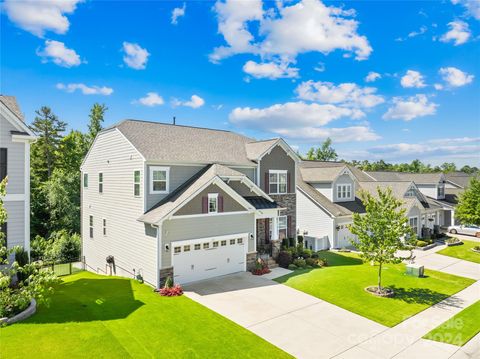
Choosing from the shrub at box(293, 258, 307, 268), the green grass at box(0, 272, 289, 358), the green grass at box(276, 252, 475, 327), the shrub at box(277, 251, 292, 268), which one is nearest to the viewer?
the green grass at box(0, 272, 289, 358)

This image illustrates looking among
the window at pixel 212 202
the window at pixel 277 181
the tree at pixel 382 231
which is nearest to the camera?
the tree at pixel 382 231

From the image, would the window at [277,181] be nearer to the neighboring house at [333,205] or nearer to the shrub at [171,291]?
the neighboring house at [333,205]

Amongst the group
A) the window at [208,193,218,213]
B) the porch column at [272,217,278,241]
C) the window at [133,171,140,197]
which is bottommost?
the porch column at [272,217,278,241]

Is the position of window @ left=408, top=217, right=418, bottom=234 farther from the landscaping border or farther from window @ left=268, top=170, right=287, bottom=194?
the landscaping border

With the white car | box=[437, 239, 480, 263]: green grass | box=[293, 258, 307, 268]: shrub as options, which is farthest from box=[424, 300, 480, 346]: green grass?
the white car

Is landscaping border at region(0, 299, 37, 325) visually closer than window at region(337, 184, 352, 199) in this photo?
Yes

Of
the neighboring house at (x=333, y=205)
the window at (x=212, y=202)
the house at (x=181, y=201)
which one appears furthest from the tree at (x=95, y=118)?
the window at (x=212, y=202)
